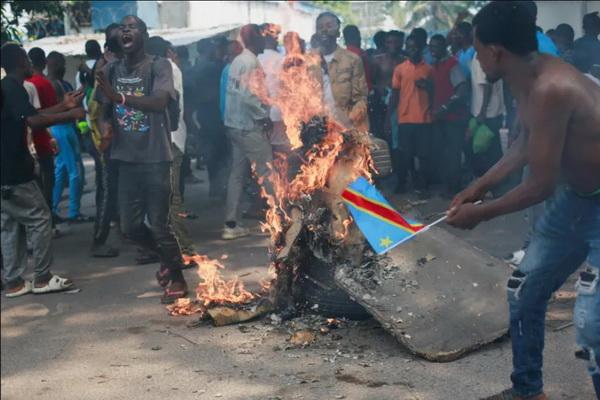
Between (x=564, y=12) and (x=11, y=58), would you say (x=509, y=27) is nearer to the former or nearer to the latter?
(x=11, y=58)

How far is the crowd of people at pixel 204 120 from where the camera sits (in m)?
6.48

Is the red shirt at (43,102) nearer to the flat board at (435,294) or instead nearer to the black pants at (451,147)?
the flat board at (435,294)

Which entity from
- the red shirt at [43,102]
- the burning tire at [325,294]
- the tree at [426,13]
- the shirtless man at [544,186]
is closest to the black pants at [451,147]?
the red shirt at [43,102]

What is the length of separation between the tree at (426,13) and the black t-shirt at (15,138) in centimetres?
5214

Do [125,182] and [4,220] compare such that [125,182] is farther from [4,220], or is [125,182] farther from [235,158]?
[235,158]

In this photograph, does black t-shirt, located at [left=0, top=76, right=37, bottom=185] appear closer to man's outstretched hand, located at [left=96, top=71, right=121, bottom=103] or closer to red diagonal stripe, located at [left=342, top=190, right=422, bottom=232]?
man's outstretched hand, located at [left=96, top=71, right=121, bottom=103]

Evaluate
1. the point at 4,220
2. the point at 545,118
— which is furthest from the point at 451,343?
the point at 4,220

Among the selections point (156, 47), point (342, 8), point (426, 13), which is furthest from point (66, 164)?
point (426, 13)

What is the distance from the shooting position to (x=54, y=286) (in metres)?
7.18

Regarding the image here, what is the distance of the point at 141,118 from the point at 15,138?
1.18 m

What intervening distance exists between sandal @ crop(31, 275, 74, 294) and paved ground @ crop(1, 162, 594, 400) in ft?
0.57

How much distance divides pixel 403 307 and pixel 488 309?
560 millimetres

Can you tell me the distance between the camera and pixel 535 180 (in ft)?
12.2

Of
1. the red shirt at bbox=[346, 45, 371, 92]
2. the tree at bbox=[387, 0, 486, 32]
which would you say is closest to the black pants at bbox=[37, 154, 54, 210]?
the red shirt at bbox=[346, 45, 371, 92]
